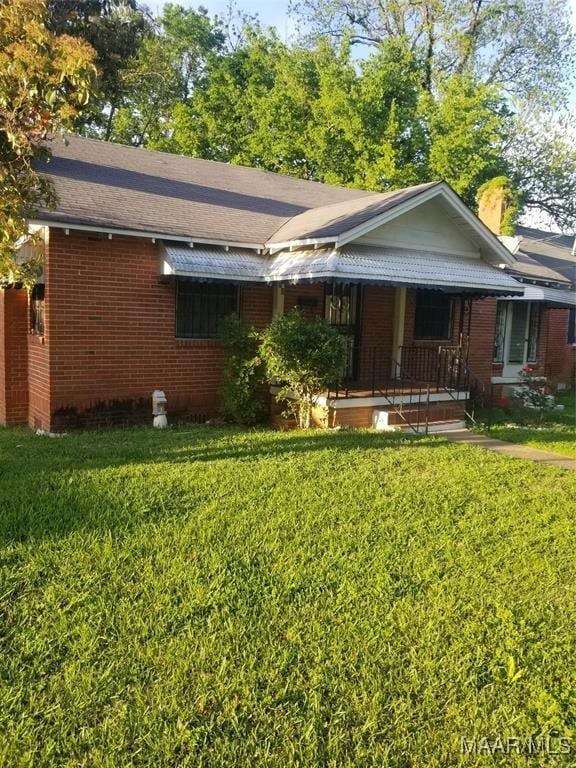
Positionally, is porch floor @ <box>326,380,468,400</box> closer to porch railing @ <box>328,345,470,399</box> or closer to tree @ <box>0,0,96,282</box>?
porch railing @ <box>328,345,470,399</box>

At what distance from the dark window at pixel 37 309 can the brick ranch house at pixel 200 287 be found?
32 mm

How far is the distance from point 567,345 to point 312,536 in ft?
52.7

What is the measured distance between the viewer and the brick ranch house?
8.85 m

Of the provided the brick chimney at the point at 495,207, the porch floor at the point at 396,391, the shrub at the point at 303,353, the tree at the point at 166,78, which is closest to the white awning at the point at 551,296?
the brick chimney at the point at 495,207

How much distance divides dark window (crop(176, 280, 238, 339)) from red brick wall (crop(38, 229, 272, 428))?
22cm

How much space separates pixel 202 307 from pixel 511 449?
5537 mm

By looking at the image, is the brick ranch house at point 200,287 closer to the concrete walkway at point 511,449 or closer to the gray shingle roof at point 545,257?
the concrete walkway at point 511,449

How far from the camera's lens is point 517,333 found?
15883mm

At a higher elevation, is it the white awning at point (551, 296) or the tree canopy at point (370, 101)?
the tree canopy at point (370, 101)

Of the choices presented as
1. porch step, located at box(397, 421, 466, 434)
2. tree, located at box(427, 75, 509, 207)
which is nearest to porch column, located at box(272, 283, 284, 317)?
porch step, located at box(397, 421, 466, 434)

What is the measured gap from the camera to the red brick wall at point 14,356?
9938mm

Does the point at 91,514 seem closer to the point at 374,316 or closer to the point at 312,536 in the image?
the point at 312,536

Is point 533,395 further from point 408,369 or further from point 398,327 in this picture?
point 398,327

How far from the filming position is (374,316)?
12.0 m
